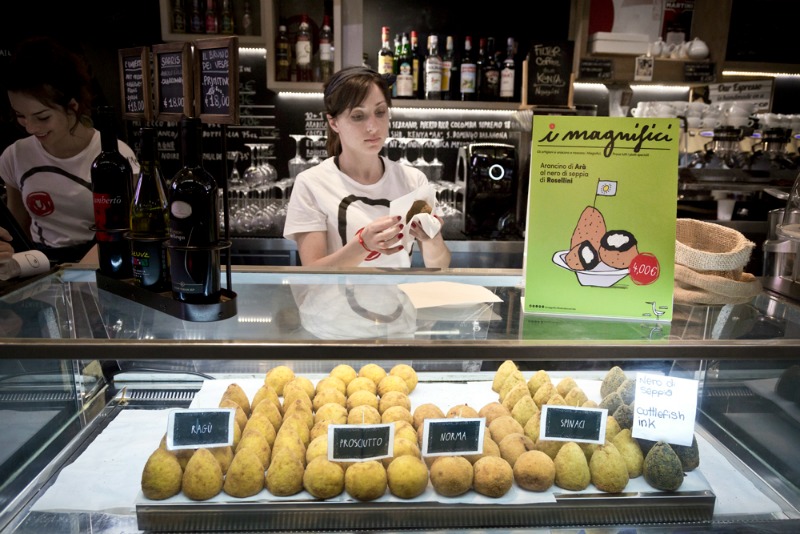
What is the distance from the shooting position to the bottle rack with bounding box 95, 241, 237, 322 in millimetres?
1194

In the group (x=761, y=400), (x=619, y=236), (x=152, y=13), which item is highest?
(x=152, y=13)

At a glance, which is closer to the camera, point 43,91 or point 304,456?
point 304,456

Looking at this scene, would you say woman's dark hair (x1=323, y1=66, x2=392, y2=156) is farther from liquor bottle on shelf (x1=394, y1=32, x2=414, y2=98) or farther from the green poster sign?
liquor bottle on shelf (x1=394, y1=32, x2=414, y2=98)

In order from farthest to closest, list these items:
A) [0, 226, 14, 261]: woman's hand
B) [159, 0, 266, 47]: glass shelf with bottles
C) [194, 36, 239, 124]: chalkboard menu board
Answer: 1. [159, 0, 266, 47]: glass shelf with bottles
2. [0, 226, 14, 261]: woman's hand
3. [194, 36, 239, 124]: chalkboard menu board

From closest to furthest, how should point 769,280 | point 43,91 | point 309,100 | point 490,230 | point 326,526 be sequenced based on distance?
point 326,526 < point 769,280 < point 43,91 < point 490,230 < point 309,100

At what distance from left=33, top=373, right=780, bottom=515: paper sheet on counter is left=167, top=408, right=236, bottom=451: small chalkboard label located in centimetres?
10

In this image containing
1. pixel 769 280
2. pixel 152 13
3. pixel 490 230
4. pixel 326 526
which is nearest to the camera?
pixel 326 526

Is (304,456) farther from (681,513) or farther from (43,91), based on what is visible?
(43,91)

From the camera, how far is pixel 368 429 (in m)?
A: 1.18

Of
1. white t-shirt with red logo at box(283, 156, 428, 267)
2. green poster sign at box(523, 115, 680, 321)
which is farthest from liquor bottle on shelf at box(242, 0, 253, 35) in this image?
green poster sign at box(523, 115, 680, 321)

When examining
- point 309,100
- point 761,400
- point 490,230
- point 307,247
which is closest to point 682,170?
point 490,230

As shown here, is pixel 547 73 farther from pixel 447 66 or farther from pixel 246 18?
pixel 246 18

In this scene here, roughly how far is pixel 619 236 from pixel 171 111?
0.90m

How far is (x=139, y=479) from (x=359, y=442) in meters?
0.46
